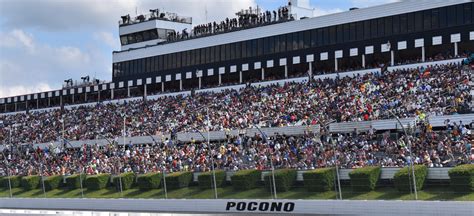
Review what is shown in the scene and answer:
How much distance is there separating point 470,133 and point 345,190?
28.1 ft

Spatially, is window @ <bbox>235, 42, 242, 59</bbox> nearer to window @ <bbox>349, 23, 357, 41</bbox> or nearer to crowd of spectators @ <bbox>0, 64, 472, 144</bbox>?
crowd of spectators @ <bbox>0, 64, 472, 144</bbox>

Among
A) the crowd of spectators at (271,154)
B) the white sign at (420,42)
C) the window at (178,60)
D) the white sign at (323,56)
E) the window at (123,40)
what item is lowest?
the crowd of spectators at (271,154)

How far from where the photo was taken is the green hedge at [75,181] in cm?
6924

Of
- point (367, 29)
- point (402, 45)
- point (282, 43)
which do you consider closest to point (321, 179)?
point (402, 45)

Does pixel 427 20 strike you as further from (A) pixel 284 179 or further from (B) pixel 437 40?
(A) pixel 284 179

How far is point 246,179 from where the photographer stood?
187 feet

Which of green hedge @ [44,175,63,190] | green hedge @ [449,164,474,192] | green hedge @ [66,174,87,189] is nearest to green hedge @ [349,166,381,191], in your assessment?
green hedge @ [449,164,474,192]

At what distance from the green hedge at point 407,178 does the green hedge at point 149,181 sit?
1978cm

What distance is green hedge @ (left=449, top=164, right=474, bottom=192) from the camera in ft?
151

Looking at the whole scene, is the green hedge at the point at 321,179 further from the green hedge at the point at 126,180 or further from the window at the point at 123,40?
the window at the point at 123,40

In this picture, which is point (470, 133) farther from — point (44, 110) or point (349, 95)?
point (44, 110)

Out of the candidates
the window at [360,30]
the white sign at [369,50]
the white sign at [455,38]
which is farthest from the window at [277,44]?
the white sign at [455,38]

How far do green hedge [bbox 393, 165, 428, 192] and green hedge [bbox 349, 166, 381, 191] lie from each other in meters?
1.48

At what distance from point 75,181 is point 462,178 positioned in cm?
3461
